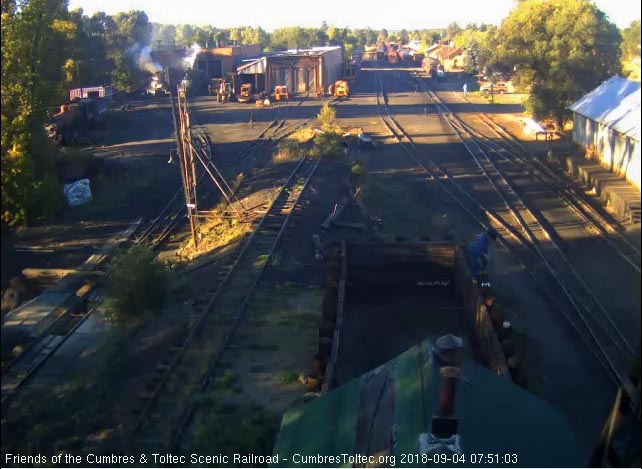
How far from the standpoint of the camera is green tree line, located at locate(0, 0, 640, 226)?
989 centimetres

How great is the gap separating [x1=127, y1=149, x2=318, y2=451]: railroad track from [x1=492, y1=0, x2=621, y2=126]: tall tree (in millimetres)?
16120

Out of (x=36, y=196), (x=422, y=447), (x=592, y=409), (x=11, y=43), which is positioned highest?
(x=11, y=43)

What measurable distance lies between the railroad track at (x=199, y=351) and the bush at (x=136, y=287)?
791mm

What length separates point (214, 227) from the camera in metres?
17.1

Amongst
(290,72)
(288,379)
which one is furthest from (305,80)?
(288,379)

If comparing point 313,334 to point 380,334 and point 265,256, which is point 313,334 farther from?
point 265,256

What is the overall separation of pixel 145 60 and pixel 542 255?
44.7 meters

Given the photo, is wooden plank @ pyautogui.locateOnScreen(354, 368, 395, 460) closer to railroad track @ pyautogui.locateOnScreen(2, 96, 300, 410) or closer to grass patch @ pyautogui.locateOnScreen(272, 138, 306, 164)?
railroad track @ pyautogui.locateOnScreen(2, 96, 300, 410)

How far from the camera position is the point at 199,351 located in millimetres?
9977

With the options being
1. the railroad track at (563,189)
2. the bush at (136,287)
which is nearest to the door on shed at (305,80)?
the railroad track at (563,189)

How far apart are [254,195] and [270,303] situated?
26.0 feet

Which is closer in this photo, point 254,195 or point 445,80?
point 254,195

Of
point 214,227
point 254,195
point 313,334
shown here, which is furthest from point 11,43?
point 313,334

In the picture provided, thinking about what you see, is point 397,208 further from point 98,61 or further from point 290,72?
point 98,61
